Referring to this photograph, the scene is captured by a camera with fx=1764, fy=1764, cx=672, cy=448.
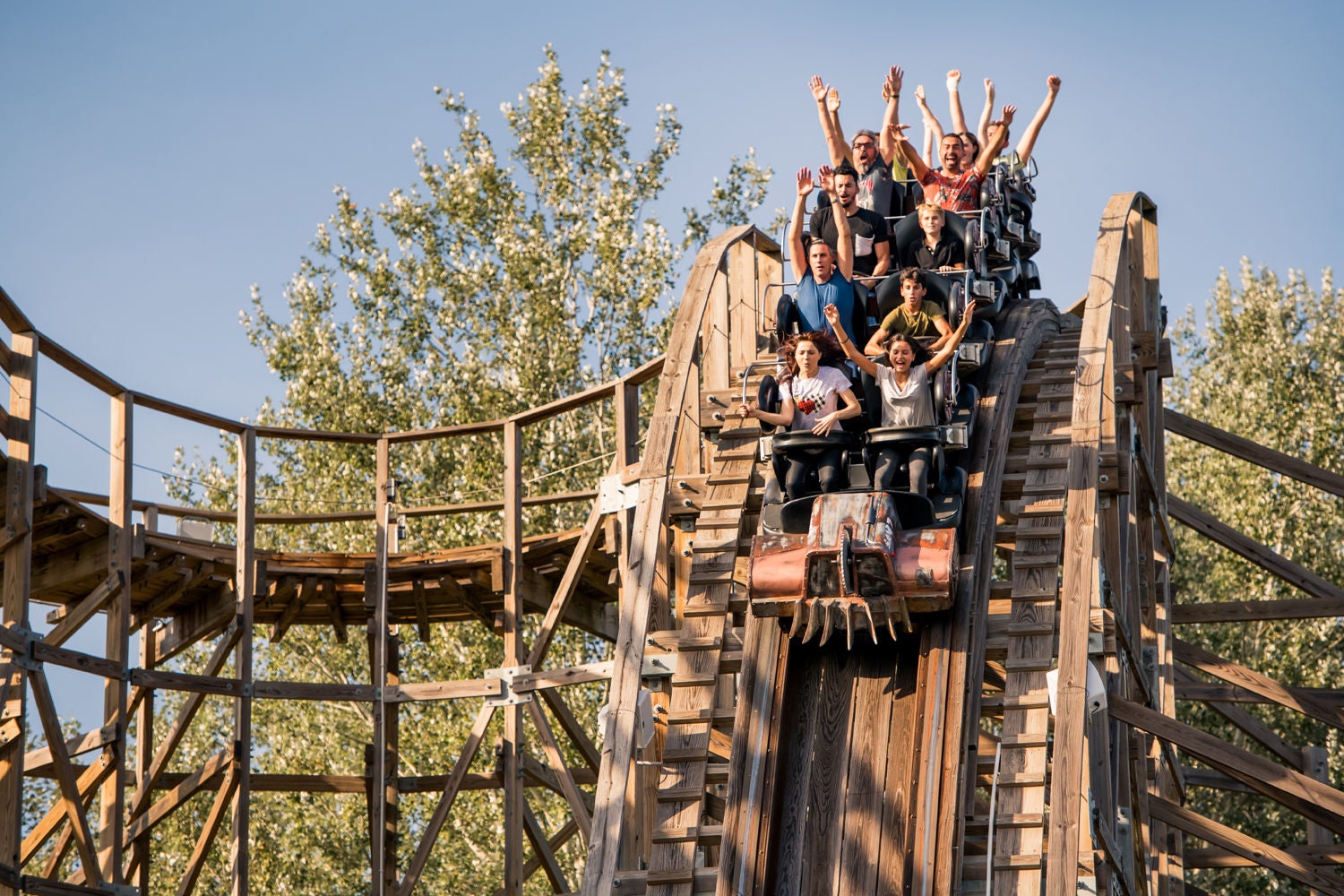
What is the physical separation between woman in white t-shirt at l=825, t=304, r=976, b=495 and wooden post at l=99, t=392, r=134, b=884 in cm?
568

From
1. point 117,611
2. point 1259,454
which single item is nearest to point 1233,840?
point 1259,454

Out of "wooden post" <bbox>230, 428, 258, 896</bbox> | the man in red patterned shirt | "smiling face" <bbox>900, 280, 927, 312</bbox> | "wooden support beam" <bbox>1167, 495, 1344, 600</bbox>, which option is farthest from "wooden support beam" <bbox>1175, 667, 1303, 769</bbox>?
"wooden post" <bbox>230, 428, 258, 896</bbox>

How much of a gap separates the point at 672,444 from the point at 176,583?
6788mm

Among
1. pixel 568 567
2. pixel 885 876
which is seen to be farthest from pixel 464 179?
pixel 885 876

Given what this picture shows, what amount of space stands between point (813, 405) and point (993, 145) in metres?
3.41

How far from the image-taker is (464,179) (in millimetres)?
24906

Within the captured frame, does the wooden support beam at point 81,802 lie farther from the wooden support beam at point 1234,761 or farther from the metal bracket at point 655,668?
the wooden support beam at point 1234,761

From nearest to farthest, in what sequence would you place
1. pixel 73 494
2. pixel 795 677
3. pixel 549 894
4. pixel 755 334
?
pixel 795 677, pixel 755 334, pixel 73 494, pixel 549 894

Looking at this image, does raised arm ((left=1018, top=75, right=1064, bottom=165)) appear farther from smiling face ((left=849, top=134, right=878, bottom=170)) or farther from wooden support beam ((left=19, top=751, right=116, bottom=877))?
wooden support beam ((left=19, top=751, right=116, bottom=877))

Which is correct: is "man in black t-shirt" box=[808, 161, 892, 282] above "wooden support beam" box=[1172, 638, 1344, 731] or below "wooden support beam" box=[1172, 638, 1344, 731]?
above

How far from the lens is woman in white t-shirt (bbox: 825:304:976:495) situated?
965 cm

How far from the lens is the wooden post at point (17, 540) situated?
1109 cm

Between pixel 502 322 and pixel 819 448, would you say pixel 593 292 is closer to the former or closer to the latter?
pixel 502 322

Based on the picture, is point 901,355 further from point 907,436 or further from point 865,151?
point 865,151
